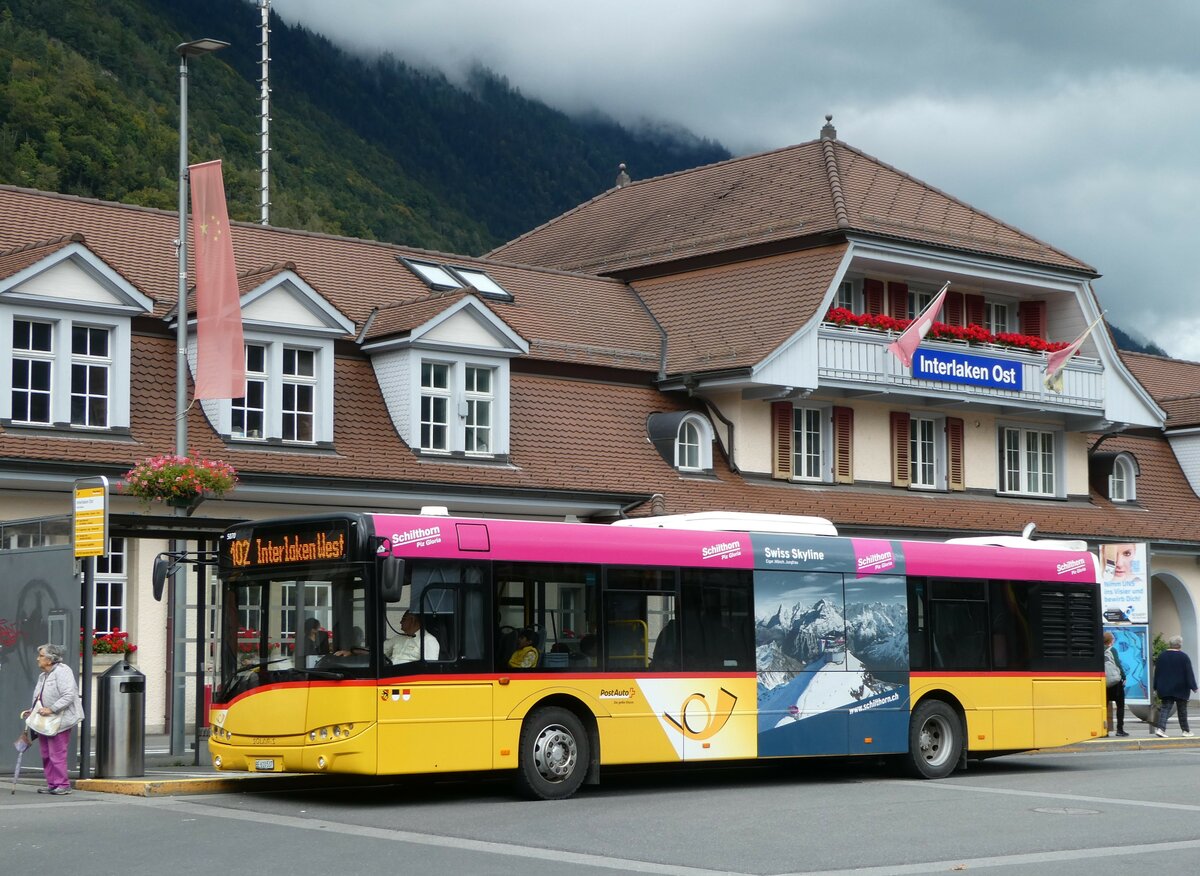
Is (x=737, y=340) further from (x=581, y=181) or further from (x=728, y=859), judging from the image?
(x=581, y=181)

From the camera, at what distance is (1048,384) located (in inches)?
1522

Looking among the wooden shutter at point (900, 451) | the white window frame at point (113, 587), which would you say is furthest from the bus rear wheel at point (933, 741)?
the wooden shutter at point (900, 451)

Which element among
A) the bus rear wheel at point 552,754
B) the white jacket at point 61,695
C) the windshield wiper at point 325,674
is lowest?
the bus rear wheel at point 552,754

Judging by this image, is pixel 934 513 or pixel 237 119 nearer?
pixel 934 513

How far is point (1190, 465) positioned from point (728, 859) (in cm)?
3383

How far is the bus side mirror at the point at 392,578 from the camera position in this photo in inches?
667

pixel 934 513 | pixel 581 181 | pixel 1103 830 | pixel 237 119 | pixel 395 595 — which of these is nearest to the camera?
pixel 1103 830

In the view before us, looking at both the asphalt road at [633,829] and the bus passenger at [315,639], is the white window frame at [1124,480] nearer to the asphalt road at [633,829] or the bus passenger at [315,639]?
the asphalt road at [633,829]

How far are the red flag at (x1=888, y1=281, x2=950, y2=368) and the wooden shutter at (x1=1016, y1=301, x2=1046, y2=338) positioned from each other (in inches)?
231

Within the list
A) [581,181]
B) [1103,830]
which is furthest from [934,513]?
[581,181]

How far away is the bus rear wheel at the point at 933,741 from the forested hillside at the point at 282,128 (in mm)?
40440

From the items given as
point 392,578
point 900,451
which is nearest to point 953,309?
point 900,451

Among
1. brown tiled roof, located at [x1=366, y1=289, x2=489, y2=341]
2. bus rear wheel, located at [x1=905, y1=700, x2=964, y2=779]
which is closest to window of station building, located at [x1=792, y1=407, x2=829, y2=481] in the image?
brown tiled roof, located at [x1=366, y1=289, x2=489, y2=341]

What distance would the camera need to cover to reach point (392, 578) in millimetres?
16938
